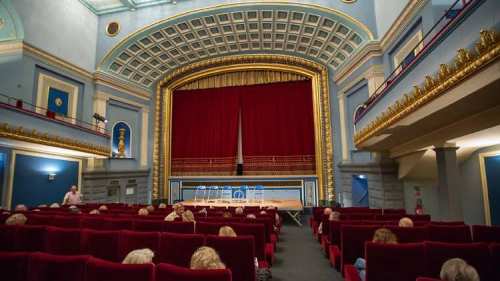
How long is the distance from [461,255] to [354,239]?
4.03 feet

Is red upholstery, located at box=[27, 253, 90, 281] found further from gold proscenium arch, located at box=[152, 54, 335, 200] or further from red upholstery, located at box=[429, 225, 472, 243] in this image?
gold proscenium arch, located at box=[152, 54, 335, 200]

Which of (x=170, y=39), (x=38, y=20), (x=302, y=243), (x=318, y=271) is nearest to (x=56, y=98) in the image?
(x=38, y=20)

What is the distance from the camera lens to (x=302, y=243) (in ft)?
21.7

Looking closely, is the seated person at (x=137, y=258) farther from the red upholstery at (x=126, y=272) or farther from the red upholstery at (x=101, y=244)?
the red upholstery at (x=101, y=244)

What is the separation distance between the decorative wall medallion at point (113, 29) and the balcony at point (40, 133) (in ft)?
15.4

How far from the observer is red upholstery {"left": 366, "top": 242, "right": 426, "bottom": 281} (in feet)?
7.92

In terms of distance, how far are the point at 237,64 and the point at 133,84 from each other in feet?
18.4

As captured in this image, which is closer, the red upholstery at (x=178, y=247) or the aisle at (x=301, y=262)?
the red upholstery at (x=178, y=247)

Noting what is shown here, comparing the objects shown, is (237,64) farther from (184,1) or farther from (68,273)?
(68,273)

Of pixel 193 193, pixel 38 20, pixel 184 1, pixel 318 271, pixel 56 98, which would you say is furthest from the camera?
pixel 193 193

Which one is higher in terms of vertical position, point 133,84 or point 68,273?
point 133,84

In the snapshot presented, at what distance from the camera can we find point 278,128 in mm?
14781

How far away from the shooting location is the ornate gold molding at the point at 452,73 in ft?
8.97

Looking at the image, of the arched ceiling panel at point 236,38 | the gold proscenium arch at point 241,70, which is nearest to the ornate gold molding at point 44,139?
the gold proscenium arch at point 241,70
